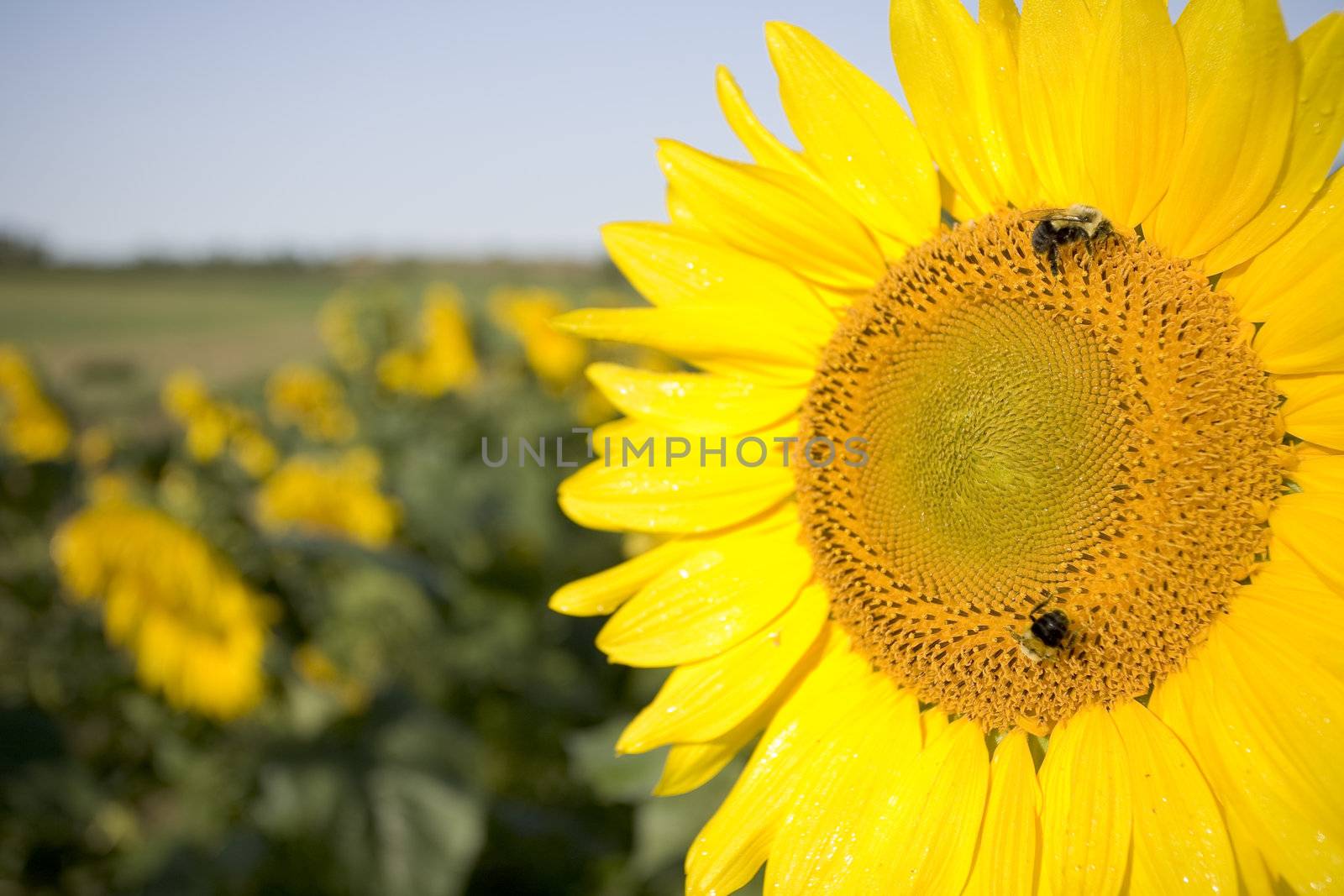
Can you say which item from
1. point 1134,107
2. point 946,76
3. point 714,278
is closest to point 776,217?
point 714,278

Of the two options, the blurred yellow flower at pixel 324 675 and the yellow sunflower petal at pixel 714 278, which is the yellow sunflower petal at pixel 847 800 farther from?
the blurred yellow flower at pixel 324 675

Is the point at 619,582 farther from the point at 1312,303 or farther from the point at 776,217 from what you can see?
the point at 1312,303

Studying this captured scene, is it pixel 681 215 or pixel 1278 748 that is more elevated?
pixel 681 215

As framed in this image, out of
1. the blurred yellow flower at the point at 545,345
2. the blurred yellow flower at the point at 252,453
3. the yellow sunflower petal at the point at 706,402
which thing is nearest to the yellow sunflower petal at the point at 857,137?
the yellow sunflower petal at the point at 706,402

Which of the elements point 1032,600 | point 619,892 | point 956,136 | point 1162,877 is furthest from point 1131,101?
point 619,892

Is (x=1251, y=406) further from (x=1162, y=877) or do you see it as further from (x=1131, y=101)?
(x=1162, y=877)

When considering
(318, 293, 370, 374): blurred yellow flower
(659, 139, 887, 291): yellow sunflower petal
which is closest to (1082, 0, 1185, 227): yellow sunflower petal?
(659, 139, 887, 291): yellow sunflower petal
